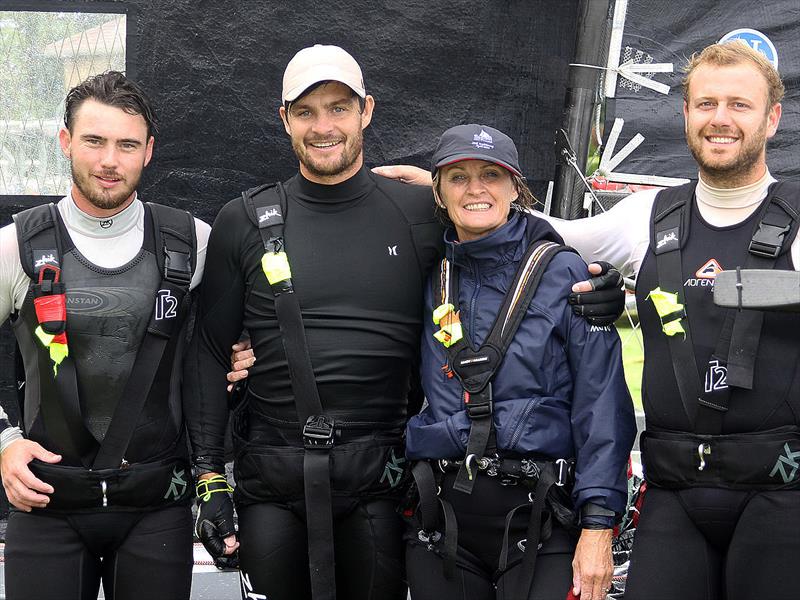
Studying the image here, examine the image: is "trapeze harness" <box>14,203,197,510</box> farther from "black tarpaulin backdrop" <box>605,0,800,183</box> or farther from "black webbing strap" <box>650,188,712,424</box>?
"black tarpaulin backdrop" <box>605,0,800,183</box>

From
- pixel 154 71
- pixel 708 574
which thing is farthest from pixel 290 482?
pixel 154 71

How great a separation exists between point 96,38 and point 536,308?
268 centimetres

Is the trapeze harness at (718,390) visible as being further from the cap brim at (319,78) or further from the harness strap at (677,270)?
the cap brim at (319,78)

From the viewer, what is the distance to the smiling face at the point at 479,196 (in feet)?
10.2

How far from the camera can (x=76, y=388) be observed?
319 centimetres

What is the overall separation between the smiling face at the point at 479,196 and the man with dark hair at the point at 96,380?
2.99 ft

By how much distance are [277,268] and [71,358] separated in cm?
69

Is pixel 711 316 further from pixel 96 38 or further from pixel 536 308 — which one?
pixel 96 38

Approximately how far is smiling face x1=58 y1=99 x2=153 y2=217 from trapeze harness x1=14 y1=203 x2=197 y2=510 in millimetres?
146

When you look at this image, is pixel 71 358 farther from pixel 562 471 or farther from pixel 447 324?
pixel 562 471

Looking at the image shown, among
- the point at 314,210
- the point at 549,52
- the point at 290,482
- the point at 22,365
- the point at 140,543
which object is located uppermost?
the point at 549,52

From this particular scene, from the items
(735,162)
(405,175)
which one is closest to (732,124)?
(735,162)

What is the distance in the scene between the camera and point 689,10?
4.59 m

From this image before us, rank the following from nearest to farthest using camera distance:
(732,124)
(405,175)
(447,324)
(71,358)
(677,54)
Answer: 1. (732,124)
2. (447,324)
3. (71,358)
4. (405,175)
5. (677,54)
